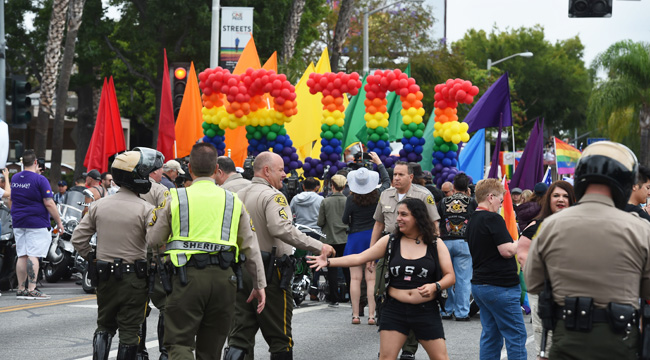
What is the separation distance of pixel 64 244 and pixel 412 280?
32.2ft

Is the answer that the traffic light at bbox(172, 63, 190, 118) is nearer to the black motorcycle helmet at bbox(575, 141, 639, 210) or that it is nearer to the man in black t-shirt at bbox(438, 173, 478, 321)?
the man in black t-shirt at bbox(438, 173, 478, 321)

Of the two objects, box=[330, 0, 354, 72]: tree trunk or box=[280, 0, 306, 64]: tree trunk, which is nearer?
box=[280, 0, 306, 64]: tree trunk

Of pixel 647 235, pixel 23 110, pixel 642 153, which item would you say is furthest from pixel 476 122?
pixel 642 153

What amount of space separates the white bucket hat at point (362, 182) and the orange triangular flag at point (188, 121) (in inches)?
360

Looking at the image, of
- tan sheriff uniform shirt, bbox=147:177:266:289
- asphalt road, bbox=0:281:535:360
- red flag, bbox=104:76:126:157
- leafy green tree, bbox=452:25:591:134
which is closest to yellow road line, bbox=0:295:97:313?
asphalt road, bbox=0:281:535:360

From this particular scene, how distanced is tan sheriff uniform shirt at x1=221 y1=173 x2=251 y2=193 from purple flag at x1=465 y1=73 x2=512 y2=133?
10342mm

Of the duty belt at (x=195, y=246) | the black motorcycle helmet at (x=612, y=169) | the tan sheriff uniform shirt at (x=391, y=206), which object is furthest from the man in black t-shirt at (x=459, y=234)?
the black motorcycle helmet at (x=612, y=169)

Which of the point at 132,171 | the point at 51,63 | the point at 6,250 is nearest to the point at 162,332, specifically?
the point at 132,171

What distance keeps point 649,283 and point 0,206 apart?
11644 millimetres

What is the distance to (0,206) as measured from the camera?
1463 cm

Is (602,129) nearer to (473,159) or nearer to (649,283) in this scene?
(473,159)

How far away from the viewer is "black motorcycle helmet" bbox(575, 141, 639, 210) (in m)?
5.05

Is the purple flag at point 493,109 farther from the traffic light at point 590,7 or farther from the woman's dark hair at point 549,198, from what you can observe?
the woman's dark hair at point 549,198

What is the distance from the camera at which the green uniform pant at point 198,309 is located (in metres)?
6.51
